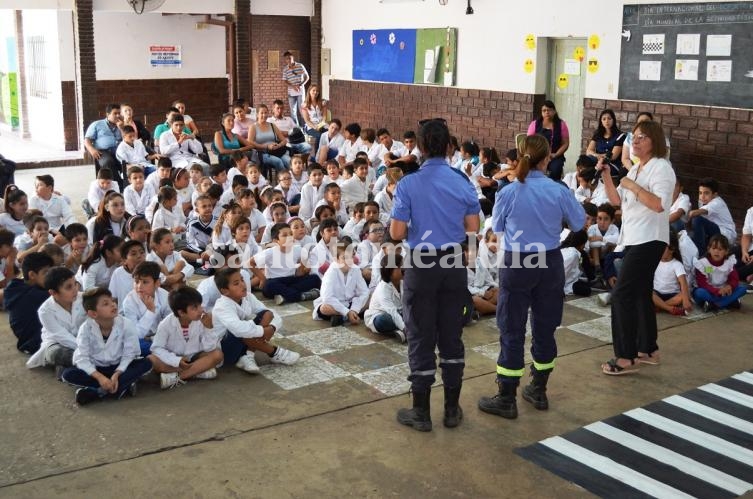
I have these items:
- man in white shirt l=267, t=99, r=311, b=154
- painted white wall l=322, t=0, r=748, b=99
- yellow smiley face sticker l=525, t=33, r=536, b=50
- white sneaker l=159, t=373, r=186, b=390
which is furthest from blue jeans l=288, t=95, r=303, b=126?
white sneaker l=159, t=373, r=186, b=390

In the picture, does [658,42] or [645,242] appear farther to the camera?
[658,42]

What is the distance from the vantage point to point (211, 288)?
19.1 ft

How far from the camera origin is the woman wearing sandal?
5.05 m

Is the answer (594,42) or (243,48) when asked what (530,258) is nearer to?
(594,42)

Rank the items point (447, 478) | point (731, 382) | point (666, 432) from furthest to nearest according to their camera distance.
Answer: point (731, 382) → point (666, 432) → point (447, 478)

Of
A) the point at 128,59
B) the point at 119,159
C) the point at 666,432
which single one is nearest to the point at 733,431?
the point at 666,432

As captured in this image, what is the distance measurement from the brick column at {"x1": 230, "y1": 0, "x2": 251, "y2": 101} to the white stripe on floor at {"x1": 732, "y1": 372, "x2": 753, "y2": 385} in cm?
1140

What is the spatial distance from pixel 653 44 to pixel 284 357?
6.32m

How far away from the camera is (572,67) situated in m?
11.1

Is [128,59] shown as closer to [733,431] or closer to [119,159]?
[119,159]

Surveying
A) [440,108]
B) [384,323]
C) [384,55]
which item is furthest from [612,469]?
[384,55]

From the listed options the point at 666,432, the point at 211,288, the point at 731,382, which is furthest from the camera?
the point at 211,288

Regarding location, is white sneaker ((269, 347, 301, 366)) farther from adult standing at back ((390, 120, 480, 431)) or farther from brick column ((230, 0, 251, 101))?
brick column ((230, 0, 251, 101))

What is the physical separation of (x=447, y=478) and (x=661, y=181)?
221cm
